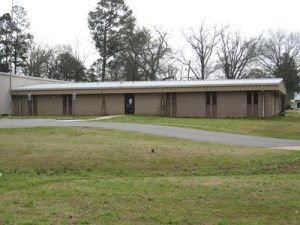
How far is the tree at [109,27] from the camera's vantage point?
73875 millimetres

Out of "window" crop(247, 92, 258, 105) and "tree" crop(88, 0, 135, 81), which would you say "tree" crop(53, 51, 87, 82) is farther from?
"window" crop(247, 92, 258, 105)

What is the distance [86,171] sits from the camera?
45.3 ft

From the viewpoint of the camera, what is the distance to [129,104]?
149ft

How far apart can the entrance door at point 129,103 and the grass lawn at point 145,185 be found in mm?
26167

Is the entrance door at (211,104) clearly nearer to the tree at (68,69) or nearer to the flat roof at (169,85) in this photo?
the flat roof at (169,85)

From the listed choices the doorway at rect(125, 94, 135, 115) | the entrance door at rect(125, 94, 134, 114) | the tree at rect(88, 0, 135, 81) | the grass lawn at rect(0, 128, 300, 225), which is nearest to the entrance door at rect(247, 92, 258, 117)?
the doorway at rect(125, 94, 135, 115)

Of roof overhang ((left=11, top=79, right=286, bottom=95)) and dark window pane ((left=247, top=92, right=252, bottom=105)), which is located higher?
roof overhang ((left=11, top=79, right=286, bottom=95))

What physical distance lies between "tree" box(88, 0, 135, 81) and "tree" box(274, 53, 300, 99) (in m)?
23.4

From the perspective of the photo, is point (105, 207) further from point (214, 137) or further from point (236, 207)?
point (214, 137)

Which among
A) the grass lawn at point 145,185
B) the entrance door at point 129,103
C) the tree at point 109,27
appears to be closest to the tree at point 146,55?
the tree at point 109,27

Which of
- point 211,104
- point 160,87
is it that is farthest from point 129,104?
point 211,104

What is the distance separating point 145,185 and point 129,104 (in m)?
34.6

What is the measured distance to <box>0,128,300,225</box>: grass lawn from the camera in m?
7.85

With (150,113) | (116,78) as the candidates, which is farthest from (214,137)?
(116,78)
